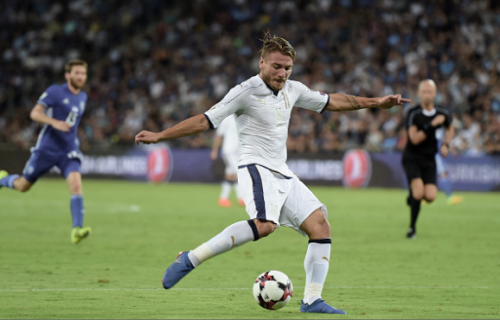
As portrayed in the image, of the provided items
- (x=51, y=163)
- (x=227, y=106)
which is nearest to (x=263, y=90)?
(x=227, y=106)

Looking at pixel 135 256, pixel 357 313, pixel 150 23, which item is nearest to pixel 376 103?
pixel 357 313

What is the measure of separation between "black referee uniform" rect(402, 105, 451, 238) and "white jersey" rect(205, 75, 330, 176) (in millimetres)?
5706

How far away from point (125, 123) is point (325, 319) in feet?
82.3

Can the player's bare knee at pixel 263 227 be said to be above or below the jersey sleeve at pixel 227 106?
below

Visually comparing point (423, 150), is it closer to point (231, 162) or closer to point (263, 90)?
point (263, 90)

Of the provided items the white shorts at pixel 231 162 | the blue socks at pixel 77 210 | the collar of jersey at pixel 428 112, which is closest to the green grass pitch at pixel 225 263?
the blue socks at pixel 77 210

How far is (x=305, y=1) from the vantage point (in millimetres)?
30844

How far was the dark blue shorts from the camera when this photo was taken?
1104cm

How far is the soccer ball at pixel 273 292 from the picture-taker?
19.5 ft

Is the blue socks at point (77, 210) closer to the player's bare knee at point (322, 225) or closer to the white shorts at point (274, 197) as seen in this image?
the white shorts at point (274, 197)

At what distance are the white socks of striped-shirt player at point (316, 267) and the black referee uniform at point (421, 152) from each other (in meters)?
5.95

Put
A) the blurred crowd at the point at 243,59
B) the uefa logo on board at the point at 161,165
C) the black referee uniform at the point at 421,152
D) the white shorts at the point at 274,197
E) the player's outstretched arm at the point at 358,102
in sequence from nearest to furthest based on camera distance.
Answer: the white shorts at the point at 274,197
the player's outstretched arm at the point at 358,102
the black referee uniform at the point at 421,152
the blurred crowd at the point at 243,59
the uefa logo on board at the point at 161,165

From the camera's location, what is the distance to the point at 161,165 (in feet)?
88.2

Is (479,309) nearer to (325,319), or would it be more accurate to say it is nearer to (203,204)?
(325,319)
